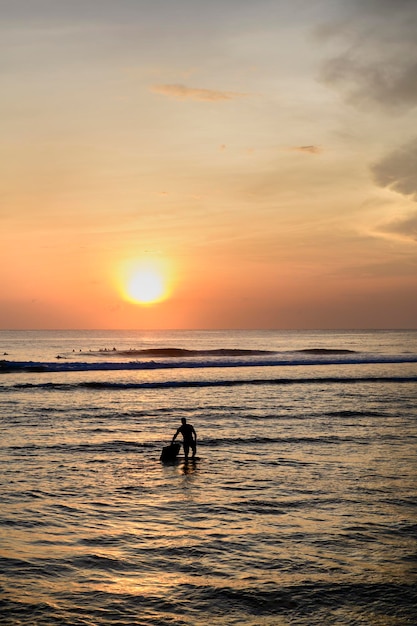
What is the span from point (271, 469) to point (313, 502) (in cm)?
477

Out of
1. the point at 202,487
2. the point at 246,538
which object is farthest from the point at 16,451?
the point at 246,538

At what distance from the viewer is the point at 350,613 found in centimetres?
1059

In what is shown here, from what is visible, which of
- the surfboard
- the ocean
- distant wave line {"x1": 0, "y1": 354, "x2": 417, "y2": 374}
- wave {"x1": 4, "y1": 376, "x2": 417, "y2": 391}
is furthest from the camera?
distant wave line {"x1": 0, "y1": 354, "x2": 417, "y2": 374}

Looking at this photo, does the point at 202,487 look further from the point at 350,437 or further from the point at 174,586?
the point at 350,437

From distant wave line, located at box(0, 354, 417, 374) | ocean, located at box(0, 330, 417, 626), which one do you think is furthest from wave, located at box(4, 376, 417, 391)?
ocean, located at box(0, 330, 417, 626)

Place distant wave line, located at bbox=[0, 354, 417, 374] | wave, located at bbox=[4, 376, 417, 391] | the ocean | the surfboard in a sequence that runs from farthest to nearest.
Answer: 1. distant wave line, located at bbox=[0, 354, 417, 374]
2. wave, located at bbox=[4, 376, 417, 391]
3. the surfboard
4. the ocean

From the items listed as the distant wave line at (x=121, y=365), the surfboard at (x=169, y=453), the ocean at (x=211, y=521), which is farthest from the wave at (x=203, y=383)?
the surfboard at (x=169, y=453)

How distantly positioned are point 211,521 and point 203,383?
49.2 metres

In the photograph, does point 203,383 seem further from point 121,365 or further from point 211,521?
point 211,521

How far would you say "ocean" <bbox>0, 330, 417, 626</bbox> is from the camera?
1102 centimetres

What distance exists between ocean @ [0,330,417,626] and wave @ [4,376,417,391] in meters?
22.1

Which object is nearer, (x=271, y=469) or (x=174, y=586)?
(x=174, y=586)

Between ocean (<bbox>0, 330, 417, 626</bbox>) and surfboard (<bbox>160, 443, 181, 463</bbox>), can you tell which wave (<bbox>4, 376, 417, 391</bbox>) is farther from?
surfboard (<bbox>160, 443, 181, 463</bbox>)

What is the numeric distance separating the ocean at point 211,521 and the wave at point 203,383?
22078 millimetres
